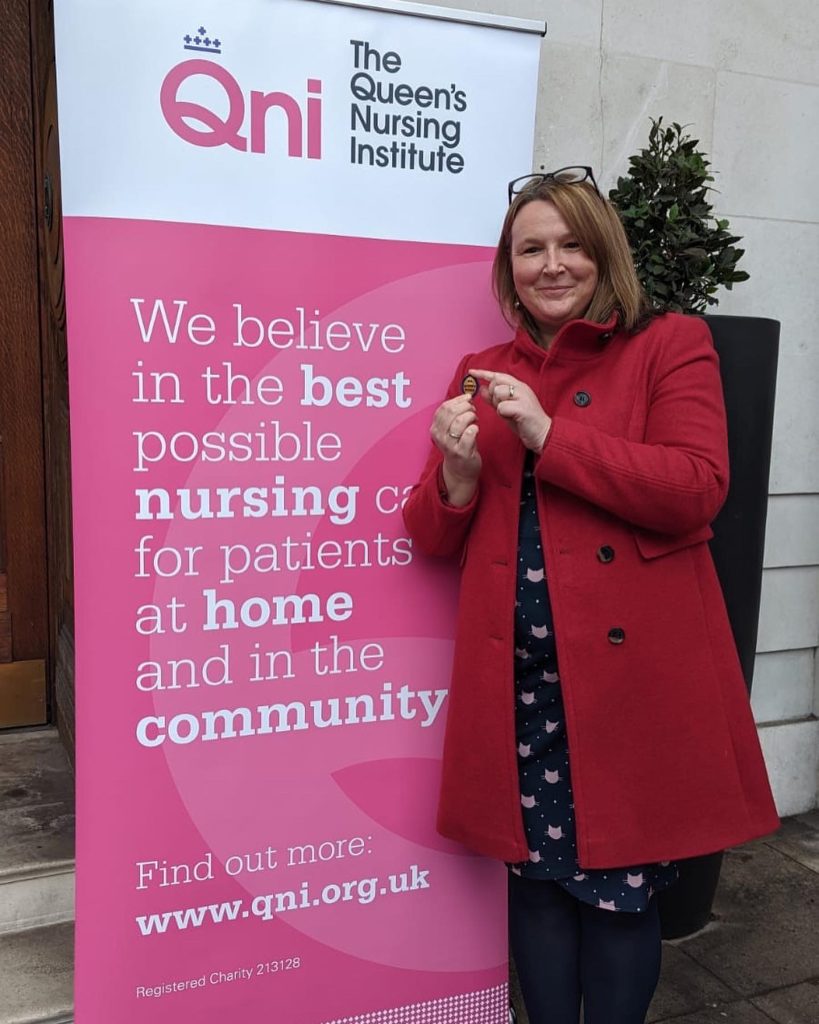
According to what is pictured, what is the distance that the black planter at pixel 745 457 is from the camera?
2.43 m

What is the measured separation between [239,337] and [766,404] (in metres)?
1.38

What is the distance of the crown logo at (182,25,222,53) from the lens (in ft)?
5.81

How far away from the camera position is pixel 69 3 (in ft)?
5.52

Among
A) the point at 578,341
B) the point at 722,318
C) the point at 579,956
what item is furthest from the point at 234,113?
the point at 579,956

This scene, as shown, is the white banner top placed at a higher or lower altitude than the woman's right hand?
higher

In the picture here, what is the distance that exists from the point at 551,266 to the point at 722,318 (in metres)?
0.80

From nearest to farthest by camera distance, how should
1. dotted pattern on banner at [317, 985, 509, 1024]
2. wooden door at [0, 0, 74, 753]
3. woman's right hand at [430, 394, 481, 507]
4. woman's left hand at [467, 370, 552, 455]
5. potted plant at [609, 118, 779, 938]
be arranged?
woman's left hand at [467, 370, 552, 455]
woman's right hand at [430, 394, 481, 507]
dotted pattern on banner at [317, 985, 509, 1024]
potted plant at [609, 118, 779, 938]
wooden door at [0, 0, 74, 753]

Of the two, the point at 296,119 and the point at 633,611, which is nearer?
the point at 633,611

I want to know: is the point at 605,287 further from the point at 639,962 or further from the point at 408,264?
the point at 639,962

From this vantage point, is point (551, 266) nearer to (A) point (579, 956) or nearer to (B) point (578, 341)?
(B) point (578, 341)

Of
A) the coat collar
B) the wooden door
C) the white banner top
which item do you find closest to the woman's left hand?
the coat collar

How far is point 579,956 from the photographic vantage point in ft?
6.31

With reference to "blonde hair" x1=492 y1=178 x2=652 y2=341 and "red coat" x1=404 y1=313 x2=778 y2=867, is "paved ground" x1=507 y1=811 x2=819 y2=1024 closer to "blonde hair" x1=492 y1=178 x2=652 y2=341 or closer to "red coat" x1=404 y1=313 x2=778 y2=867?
"red coat" x1=404 y1=313 x2=778 y2=867

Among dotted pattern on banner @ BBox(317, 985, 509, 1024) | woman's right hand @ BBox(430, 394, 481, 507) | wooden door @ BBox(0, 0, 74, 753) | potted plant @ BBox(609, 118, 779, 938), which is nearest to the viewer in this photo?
woman's right hand @ BBox(430, 394, 481, 507)
